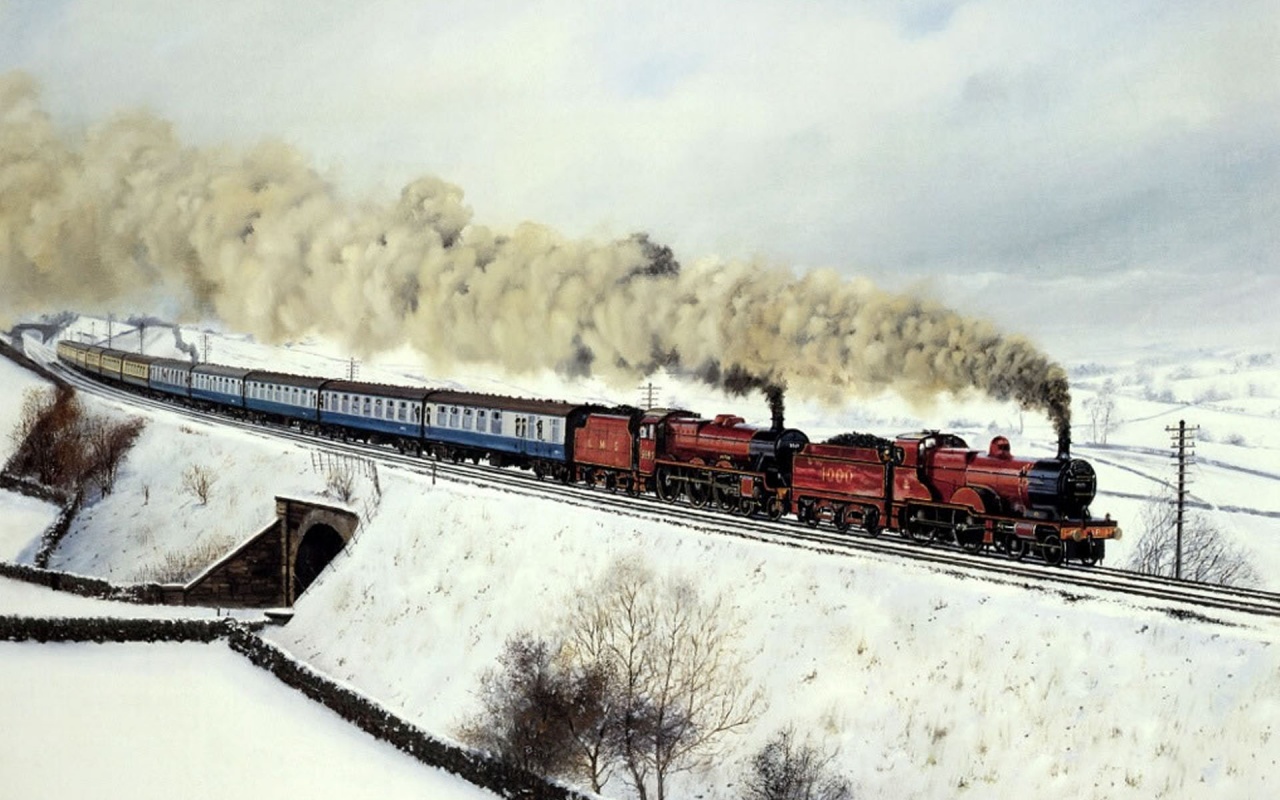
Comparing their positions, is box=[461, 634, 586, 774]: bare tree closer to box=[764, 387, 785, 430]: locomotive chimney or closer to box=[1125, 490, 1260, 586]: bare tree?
box=[764, 387, 785, 430]: locomotive chimney

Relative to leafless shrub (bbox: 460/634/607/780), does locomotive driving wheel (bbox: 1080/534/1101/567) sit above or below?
above

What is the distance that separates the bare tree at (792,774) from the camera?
9.84 m

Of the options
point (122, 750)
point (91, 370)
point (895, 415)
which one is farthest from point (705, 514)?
point (91, 370)

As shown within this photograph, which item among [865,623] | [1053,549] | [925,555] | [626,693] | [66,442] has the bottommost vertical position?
[626,693]

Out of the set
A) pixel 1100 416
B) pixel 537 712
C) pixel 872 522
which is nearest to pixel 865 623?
pixel 872 522

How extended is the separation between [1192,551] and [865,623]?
49.9ft

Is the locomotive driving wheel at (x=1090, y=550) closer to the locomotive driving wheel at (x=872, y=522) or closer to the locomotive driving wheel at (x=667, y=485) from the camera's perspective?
the locomotive driving wheel at (x=872, y=522)

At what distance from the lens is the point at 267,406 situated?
29047 millimetres

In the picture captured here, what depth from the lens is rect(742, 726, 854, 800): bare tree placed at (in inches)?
388

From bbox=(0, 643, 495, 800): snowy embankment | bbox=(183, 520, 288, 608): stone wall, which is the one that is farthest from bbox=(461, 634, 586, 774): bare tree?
bbox=(183, 520, 288, 608): stone wall

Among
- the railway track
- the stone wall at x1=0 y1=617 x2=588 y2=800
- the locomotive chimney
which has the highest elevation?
the locomotive chimney

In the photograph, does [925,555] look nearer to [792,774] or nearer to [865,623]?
[865,623]

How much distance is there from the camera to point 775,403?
16.6 metres

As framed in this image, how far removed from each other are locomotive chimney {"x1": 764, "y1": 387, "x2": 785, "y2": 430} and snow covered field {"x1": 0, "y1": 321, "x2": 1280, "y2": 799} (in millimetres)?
2229
